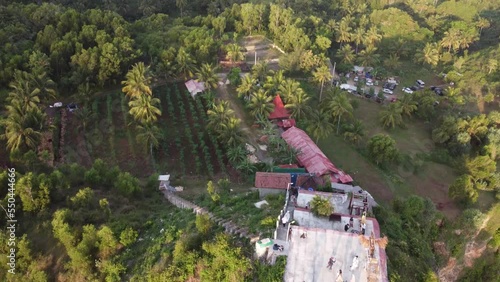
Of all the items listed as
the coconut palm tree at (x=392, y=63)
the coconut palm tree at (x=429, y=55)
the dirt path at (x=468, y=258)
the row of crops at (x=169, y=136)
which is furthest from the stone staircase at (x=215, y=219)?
the coconut palm tree at (x=429, y=55)

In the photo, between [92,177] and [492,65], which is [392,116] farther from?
[92,177]

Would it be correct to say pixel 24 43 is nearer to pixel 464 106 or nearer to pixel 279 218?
pixel 279 218

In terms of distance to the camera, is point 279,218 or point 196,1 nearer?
point 279,218

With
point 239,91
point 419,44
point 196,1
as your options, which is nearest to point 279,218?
point 239,91

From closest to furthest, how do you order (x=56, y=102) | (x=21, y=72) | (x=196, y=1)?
1. (x=21, y=72)
2. (x=56, y=102)
3. (x=196, y=1)

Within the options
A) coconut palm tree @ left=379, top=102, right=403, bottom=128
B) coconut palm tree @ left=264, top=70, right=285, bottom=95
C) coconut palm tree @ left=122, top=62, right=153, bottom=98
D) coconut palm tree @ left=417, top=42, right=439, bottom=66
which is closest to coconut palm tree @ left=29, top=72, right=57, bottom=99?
coconut palm tree @ left=122, top=62, right=153, bottom=98

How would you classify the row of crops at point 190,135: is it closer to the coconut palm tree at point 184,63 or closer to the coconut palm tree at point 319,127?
the coconut palm tree at point 184,63

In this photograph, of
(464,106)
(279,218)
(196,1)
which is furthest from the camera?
(196,1)

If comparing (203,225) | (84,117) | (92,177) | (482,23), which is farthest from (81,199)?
(482,23)
